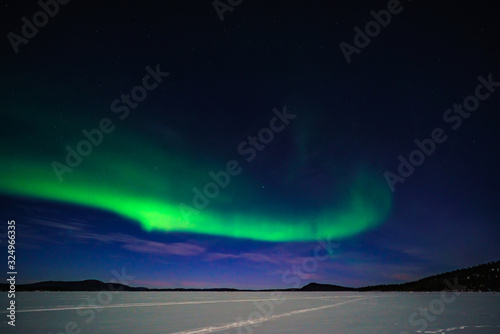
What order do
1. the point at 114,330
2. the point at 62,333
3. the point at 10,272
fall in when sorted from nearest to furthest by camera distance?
the point at 62,333 → the point at 114,330 → the point at 10,272

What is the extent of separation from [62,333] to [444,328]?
77.7 ft

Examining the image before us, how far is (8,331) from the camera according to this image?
22.6 meters

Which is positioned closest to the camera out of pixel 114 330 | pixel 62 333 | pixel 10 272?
pixel 62 333

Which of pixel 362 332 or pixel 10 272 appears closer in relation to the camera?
pixel 362 332

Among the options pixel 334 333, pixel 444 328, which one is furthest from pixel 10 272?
pixel 444 328

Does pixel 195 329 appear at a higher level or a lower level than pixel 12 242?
lower

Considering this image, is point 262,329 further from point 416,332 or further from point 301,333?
point 416,332

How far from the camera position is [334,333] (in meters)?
23.1

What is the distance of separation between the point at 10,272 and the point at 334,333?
21.9 meters

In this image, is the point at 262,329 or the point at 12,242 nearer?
the point at 262,329

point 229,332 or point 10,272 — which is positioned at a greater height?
point 10,272

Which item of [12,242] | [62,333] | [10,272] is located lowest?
[62,333]

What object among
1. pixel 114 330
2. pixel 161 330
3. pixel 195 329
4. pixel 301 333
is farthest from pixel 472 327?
pixel 114 330

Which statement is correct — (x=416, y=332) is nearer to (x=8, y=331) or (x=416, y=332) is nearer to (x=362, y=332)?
(x=362, y=332)
